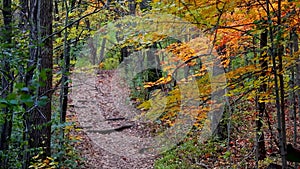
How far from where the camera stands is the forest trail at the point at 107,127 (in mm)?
9211

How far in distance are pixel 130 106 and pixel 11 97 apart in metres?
13.7

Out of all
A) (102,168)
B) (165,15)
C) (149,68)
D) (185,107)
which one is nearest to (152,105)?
(185,107)

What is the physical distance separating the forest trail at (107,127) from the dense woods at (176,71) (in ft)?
1.75

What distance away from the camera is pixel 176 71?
7.69 metres

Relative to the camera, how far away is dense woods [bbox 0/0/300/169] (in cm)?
319

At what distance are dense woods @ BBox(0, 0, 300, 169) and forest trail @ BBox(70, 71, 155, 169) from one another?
0.53 meters

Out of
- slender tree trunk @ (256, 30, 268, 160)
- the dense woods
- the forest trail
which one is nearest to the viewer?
the dense woods

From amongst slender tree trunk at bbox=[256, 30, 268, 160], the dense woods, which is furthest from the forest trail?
slender tree trunk at bbox=[256, 30, 268, 160]

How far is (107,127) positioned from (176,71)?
5.73 metres

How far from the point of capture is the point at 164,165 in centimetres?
877

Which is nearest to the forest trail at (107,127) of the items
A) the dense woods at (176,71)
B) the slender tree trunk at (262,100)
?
the dense woods at (176,71)

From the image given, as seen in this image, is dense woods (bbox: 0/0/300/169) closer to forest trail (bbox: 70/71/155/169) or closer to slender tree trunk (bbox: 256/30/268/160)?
slender tree trunk (bbox: 256/30/268/160)

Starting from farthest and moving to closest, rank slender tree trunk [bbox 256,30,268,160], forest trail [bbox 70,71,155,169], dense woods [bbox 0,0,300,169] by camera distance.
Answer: forest trail [bbox 70,71,155,169], slender tree trunk [bbox 256,30,268,160], dense woods [bbox 0,0,300,169]

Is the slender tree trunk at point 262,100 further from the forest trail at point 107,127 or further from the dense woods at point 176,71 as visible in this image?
the forest trail at point 107,127
